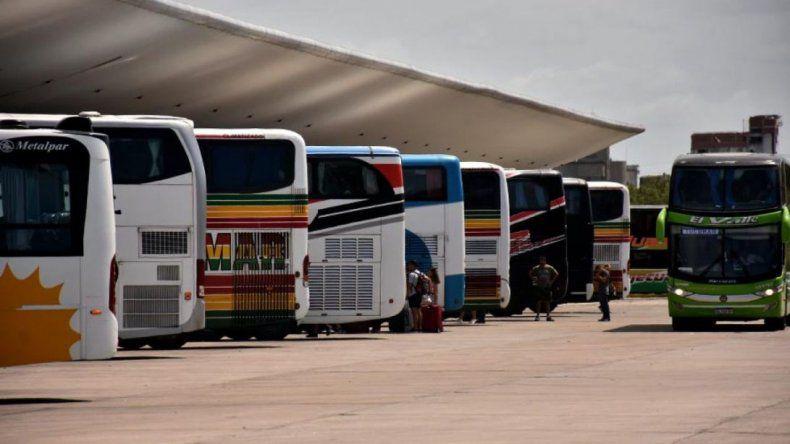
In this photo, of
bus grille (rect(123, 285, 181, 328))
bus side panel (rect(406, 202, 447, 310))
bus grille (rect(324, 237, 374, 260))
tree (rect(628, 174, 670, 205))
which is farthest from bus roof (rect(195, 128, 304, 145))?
tree (rect(628, 174, 670, 205))

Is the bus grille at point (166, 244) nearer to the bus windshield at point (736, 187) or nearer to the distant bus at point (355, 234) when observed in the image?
the distant bus at point (355, 234)

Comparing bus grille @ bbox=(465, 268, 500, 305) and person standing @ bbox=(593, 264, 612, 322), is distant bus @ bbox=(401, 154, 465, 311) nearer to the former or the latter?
bus grille @ bbox=(465, 268, 500, 305)

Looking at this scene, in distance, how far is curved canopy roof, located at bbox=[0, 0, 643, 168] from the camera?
3897 centimetres

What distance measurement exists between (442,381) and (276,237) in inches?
362

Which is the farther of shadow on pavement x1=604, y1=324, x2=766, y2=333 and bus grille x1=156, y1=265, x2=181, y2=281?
shadow on pavement x1=604, y1=324, x2=766, y2=333

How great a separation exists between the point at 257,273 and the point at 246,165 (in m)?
1.75

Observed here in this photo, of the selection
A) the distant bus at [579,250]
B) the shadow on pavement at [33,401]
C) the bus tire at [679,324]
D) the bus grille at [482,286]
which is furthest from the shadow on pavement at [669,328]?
the shadow on pavement at [33,401]

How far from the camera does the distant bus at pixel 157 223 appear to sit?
25.7 metres

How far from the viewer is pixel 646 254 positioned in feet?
222

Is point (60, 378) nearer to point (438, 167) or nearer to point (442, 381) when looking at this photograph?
point (442, 381)

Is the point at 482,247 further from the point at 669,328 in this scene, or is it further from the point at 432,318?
the point at 669,328

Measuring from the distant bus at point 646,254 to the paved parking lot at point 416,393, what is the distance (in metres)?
35.8

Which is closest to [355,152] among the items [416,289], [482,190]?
[416,289]

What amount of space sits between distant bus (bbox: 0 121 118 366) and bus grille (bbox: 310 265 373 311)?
14095 millimetres
